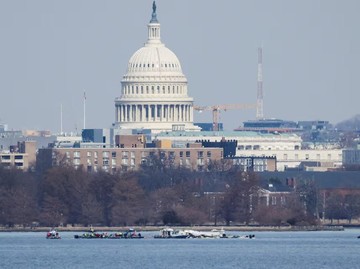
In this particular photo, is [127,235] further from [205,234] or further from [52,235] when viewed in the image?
[205,234]

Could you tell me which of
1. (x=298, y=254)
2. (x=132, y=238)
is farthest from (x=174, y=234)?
(x=298, y=254)

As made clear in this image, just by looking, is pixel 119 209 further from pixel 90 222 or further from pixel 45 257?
pixel 45 257

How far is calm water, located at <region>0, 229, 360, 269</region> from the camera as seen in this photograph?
6166 inches

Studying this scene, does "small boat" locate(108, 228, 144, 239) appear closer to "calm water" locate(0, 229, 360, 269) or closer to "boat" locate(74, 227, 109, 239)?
"boat" locate(74, 227, 109, 239)

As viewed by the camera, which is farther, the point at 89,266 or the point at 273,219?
the point at 273,219

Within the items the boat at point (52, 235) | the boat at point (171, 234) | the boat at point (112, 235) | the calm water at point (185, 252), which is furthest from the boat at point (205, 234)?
the boat at point (52, 235)

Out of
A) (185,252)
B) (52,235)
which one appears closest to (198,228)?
(52,235)

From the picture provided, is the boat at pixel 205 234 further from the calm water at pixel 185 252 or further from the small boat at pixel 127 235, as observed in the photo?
the small boat at pixel 127 235

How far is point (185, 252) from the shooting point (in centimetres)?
16750

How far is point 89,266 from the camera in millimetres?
154750

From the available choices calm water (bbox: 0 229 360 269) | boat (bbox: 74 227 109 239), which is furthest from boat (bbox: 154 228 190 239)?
boat (bbox: 74 227 109 239)

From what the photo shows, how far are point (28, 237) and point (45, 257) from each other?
913 inches

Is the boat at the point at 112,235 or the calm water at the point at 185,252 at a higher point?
the boat at the point at 112,235

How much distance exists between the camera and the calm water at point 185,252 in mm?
156625
